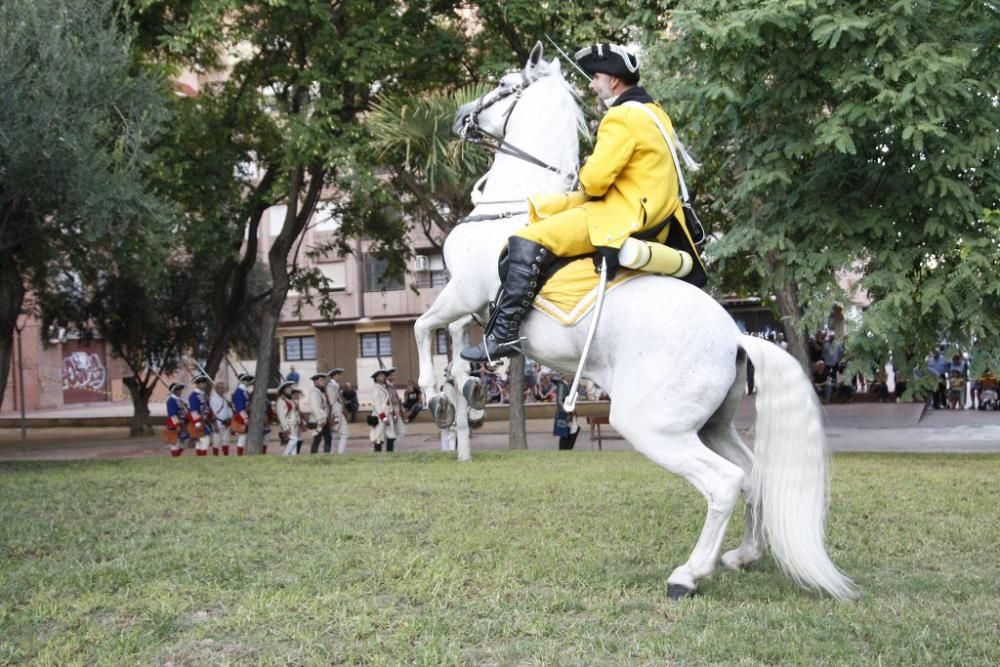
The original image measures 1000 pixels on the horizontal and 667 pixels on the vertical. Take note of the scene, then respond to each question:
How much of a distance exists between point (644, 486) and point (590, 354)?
4696 millimetres

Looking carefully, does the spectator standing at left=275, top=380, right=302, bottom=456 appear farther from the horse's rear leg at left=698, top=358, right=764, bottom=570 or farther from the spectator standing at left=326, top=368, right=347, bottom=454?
the horse's rear leg at left=698, top=358, right=764, bottom=570

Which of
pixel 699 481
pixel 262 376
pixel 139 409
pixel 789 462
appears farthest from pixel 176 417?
pixel 789 462

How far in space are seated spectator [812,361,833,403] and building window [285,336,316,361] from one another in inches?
1327

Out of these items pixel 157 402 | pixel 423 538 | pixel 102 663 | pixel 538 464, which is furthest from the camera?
pixel 157 402

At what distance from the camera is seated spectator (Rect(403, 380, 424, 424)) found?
3462 cm

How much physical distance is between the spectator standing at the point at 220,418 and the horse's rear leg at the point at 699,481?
2027 cm

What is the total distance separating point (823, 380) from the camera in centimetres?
3616

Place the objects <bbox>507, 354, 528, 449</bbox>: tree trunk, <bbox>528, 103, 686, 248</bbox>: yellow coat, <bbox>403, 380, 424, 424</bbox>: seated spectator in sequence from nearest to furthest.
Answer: <bbox>528, 103, 686, 248</bbox>: yellow coat < <bbox>507, 354, 528, 449</bbox>: tree trunk < <bbox>403, 380, 424, 424</bbox>: seated spectator

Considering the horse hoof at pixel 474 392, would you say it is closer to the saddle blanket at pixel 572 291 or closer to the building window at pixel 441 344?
the saddle blanket at pixel 572 291

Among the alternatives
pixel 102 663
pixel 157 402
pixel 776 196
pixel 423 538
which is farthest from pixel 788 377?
pixel 157 402

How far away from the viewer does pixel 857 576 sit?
6.58 m

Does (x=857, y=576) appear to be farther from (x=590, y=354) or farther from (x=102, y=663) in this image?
(x=102, y=663)

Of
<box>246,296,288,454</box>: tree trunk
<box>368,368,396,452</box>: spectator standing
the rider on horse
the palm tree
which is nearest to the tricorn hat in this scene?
the rider on horse

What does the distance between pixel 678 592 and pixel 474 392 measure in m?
3.92
